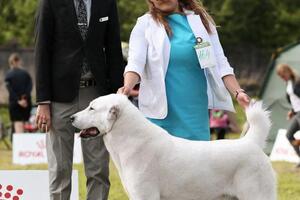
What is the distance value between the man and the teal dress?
572 mm

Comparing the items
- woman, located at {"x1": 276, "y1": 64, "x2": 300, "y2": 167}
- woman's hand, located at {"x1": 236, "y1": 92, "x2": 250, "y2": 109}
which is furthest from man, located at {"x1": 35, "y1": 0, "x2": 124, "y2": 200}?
woman, located at {"x1": 276, "y1": 64, "x2": 300, "y2": 167}

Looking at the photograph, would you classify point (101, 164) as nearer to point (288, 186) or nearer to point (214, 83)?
point (214, 83)

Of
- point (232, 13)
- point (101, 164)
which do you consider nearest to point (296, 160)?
point (101, 164)

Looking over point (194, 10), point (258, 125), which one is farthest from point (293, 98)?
point (258, 125)

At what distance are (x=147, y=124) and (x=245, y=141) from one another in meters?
0.65

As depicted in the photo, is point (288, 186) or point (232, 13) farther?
point (232, 13)

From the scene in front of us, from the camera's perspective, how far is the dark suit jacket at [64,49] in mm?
5629

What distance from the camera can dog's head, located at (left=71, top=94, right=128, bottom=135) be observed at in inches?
193

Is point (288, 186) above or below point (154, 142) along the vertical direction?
below

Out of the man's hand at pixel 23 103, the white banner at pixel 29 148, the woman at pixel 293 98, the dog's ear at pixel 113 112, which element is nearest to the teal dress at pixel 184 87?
the dog's ear at pixel 113 112

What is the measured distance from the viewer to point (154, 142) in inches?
196

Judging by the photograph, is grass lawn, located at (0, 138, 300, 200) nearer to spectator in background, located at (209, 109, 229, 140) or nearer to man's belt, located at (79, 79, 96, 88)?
spectator in background, located at (209, 109, 229, 140)

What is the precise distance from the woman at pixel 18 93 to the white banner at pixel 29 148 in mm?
3434

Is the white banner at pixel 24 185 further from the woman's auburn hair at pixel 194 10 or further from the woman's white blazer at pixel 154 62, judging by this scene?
the woman's auburn hair at pixel 194 10
